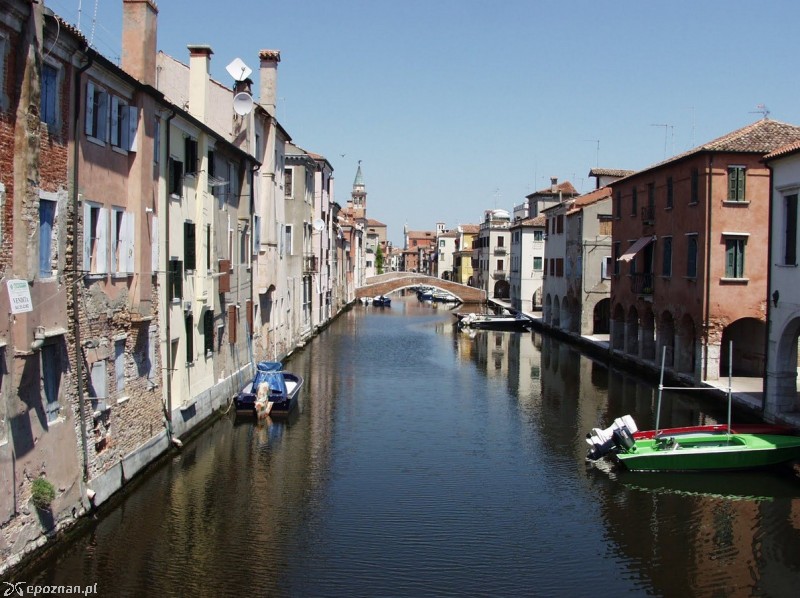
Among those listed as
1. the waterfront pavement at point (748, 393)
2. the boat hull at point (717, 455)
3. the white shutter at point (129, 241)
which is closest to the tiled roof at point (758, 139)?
the waterfront pavement at point (748, 393)

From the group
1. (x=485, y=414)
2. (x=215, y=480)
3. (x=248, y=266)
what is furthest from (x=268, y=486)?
(x=248, y=266)

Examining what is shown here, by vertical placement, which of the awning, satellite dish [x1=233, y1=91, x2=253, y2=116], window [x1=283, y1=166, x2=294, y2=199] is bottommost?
the awning

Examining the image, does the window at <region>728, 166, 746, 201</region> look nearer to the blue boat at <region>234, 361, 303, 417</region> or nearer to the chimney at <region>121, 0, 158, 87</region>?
the blue boat at <region>234, 361, 303, 417</region>

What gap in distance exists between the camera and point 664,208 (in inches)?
1352

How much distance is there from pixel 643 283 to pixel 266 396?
61.6 ft

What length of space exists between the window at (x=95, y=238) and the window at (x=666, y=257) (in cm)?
2436

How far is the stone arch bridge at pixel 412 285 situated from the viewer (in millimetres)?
91688

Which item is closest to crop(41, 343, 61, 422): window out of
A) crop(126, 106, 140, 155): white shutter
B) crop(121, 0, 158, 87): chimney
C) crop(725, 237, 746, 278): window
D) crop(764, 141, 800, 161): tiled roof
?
crop(126, 106, 140, 155): white shutter

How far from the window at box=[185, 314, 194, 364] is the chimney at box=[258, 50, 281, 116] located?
1703 cm

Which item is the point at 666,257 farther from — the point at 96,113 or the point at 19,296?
the point at 19,296

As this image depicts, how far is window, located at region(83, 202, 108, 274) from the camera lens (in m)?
15.1

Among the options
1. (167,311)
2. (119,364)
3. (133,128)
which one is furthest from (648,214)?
(119,364)

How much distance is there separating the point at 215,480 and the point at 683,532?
10.1m

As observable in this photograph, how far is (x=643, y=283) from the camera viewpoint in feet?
120
